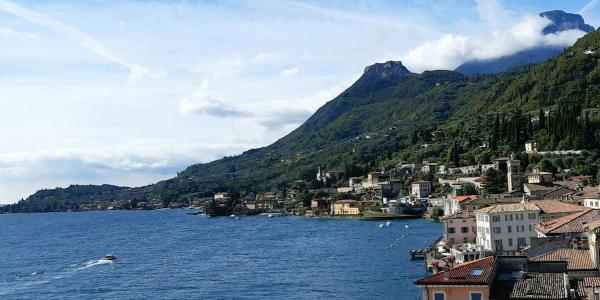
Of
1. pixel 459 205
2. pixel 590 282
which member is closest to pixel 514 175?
pixel 459 205

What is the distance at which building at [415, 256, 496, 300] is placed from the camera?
1041 inches

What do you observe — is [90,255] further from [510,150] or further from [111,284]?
[510,150]

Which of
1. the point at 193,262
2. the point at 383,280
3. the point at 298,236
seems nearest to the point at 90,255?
the point at 193,262

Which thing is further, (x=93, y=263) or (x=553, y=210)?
(x=93, y=263)

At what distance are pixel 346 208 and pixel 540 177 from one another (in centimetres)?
6498

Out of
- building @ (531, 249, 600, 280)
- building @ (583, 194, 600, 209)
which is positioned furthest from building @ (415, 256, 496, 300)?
building @ (583, 194, 600, 209)

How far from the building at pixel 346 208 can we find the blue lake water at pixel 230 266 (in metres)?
39.2

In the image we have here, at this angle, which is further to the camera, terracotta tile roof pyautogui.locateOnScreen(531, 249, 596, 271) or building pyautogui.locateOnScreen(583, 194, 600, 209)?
building pyautogui.locateOnScreen(583, 194, 600, 209)

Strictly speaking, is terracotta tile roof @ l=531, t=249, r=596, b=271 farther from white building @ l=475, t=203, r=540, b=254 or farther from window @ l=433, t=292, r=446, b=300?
white building @ l=475, t=203, r=540, b=254

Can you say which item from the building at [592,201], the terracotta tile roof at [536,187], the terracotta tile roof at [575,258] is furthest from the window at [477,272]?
the terracotta tile roof at [536,187]

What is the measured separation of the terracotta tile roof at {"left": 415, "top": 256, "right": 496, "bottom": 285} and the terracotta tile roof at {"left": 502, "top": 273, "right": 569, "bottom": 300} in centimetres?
104

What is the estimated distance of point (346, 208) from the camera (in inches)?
7121

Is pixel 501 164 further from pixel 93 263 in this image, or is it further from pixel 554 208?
pixel 93 263

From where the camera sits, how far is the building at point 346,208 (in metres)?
178
